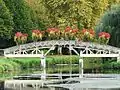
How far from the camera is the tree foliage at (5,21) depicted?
216 ft

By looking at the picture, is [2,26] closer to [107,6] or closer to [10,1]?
[10,1]

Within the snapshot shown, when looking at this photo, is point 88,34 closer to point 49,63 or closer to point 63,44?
point 63,44

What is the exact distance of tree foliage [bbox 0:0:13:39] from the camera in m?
65.9

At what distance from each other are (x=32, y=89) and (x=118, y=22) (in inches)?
1063

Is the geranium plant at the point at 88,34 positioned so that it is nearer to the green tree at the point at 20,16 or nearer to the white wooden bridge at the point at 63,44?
the white wooden bridge at the point at 63,44

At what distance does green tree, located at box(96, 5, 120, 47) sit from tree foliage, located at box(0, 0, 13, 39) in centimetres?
1099

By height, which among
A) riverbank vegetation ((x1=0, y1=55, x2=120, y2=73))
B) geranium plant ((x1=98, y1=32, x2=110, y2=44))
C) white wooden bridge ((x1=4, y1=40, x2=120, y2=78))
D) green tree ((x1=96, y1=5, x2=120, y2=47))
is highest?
green tree ((x1=96, y1=5, x2=120, y2=47))

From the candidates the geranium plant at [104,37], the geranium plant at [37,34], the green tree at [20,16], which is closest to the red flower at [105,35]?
the geranium plant at [104,37]

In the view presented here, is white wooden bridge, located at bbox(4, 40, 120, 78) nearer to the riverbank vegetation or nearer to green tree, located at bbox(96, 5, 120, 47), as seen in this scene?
the riverbank vegetation

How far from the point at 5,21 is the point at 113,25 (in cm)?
1361

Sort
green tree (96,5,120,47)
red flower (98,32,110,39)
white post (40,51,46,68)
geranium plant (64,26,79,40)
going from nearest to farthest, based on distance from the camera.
Result: red flower (98,32,110,39)
white post (40,51,46,68)
geranium plant (64,26,79,40)
green tree (96,5,120,47)

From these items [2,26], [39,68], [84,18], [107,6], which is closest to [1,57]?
[39,68]

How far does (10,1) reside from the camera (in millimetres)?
69250

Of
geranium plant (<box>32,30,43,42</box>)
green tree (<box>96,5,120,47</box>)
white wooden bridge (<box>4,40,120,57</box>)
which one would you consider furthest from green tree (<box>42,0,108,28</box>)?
white wooden bridge (<box>4,40,120,57</box>)
